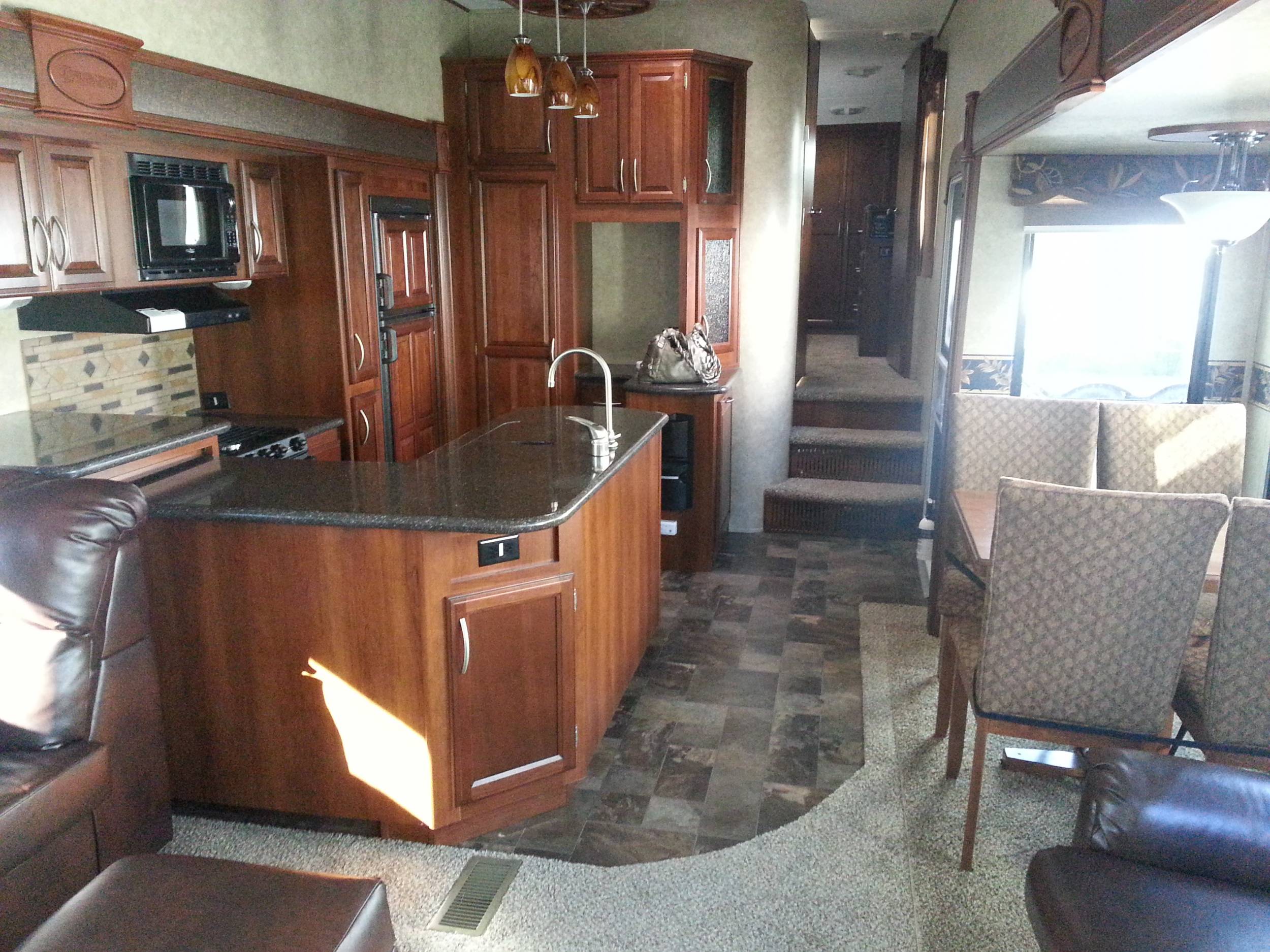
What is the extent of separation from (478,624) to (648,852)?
77cm

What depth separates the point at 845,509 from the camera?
5.43m

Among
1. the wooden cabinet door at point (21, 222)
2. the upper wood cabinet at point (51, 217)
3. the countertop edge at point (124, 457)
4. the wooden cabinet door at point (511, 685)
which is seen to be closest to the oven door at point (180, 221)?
the upper wood cabinet at point (51, 217)

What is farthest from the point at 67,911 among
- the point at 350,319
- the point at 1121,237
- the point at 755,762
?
the point at 1121,237

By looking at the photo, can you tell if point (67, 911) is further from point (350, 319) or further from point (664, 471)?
point (664, 471)

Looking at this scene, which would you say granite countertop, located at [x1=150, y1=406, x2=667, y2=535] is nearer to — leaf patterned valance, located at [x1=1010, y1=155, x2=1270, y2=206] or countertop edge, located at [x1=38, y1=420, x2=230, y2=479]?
countertop edge, located at [x1=38, y1=420, x2=230, y2=479]

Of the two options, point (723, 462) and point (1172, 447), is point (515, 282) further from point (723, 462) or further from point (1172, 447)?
point (1172, 447)

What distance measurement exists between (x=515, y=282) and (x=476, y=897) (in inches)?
138

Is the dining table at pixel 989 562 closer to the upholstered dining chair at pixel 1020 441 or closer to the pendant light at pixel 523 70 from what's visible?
the upholstered dining chair at pixel 1020 441

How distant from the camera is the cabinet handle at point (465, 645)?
2.51m

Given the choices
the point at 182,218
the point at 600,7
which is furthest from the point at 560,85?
the point at 182,218

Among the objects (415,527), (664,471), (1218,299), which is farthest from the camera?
(664,471)

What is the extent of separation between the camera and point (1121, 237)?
396 cm

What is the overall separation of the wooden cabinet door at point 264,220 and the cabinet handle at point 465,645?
200 centimetres

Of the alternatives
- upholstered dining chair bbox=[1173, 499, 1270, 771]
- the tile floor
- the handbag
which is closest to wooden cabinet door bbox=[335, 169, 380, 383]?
the handbag
